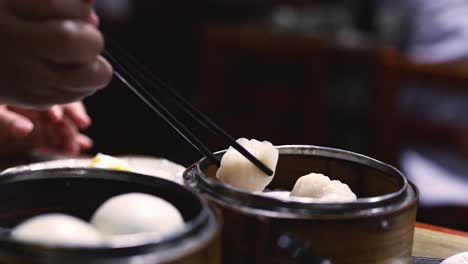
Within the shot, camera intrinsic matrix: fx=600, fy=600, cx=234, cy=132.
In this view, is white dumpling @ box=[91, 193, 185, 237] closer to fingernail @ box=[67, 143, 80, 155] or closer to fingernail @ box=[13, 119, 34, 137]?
fingernail @ box=[13, 119, 34, 137]

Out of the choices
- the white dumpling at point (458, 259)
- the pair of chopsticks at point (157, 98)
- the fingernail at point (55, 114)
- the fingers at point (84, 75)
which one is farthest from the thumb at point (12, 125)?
the white dumpling at point (458, 259)

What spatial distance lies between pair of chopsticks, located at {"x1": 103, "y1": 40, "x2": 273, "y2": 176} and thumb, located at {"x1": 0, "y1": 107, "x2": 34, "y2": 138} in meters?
0.94

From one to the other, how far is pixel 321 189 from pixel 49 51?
45 cm

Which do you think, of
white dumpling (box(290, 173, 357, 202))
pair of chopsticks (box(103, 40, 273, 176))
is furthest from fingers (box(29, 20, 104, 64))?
white dumpling (box(290, 173, 357, 202))

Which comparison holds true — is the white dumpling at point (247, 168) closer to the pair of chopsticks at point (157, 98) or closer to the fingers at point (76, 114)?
the pair of chopsticks at point (157, 98)

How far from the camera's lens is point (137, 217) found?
2.34 feet

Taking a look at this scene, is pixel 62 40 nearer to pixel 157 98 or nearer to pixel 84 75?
pixel 84 75

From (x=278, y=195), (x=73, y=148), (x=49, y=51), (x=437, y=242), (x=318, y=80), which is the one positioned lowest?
(x=318, y=80)

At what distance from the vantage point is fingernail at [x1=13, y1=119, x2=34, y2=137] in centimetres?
181

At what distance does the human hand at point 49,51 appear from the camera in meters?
0.77

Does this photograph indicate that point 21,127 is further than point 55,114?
No

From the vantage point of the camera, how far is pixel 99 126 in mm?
5508

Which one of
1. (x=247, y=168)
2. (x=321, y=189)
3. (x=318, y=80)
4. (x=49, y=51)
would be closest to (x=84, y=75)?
(x=49, y=51)

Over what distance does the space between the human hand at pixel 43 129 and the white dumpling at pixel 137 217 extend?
118 centimetres
